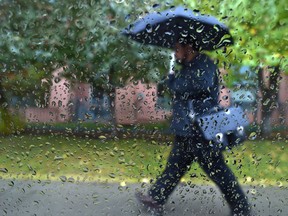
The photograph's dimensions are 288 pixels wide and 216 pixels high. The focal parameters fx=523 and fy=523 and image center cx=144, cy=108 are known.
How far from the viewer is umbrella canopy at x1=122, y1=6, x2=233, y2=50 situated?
165 cm

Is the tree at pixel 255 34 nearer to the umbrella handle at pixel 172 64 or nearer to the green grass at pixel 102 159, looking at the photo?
the umbrella handle at pixel 172 64

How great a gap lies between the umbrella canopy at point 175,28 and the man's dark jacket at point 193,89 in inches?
2.7

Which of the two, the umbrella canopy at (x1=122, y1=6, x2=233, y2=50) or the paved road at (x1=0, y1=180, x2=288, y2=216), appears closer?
the umbrella canopy at (x1=122, y1=6, x2=233, y2=50)

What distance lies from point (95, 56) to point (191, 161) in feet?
1.56

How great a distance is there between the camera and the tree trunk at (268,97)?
1738 mm

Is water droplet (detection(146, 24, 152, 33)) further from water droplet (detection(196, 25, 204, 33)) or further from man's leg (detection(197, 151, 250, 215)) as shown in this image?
man's leg (detection(197, 151, 250, 215))

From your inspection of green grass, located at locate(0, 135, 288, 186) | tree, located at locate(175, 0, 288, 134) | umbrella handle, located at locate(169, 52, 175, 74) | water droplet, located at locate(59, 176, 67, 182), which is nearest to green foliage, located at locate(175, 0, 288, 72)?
tree, located at locate(175, 0, 288, 134)

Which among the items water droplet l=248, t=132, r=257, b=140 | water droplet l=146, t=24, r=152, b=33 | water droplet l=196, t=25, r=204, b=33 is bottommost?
water droplet l=248, t=132, r=257, b=140

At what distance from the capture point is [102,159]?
173cm

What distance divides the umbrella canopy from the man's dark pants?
324 mm

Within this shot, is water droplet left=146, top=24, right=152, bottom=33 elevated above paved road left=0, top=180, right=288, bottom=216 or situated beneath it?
elevated above

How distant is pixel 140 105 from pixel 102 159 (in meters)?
0.22

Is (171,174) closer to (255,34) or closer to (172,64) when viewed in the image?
(172,64)

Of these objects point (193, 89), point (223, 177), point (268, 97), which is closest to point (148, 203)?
point (223, 177)
